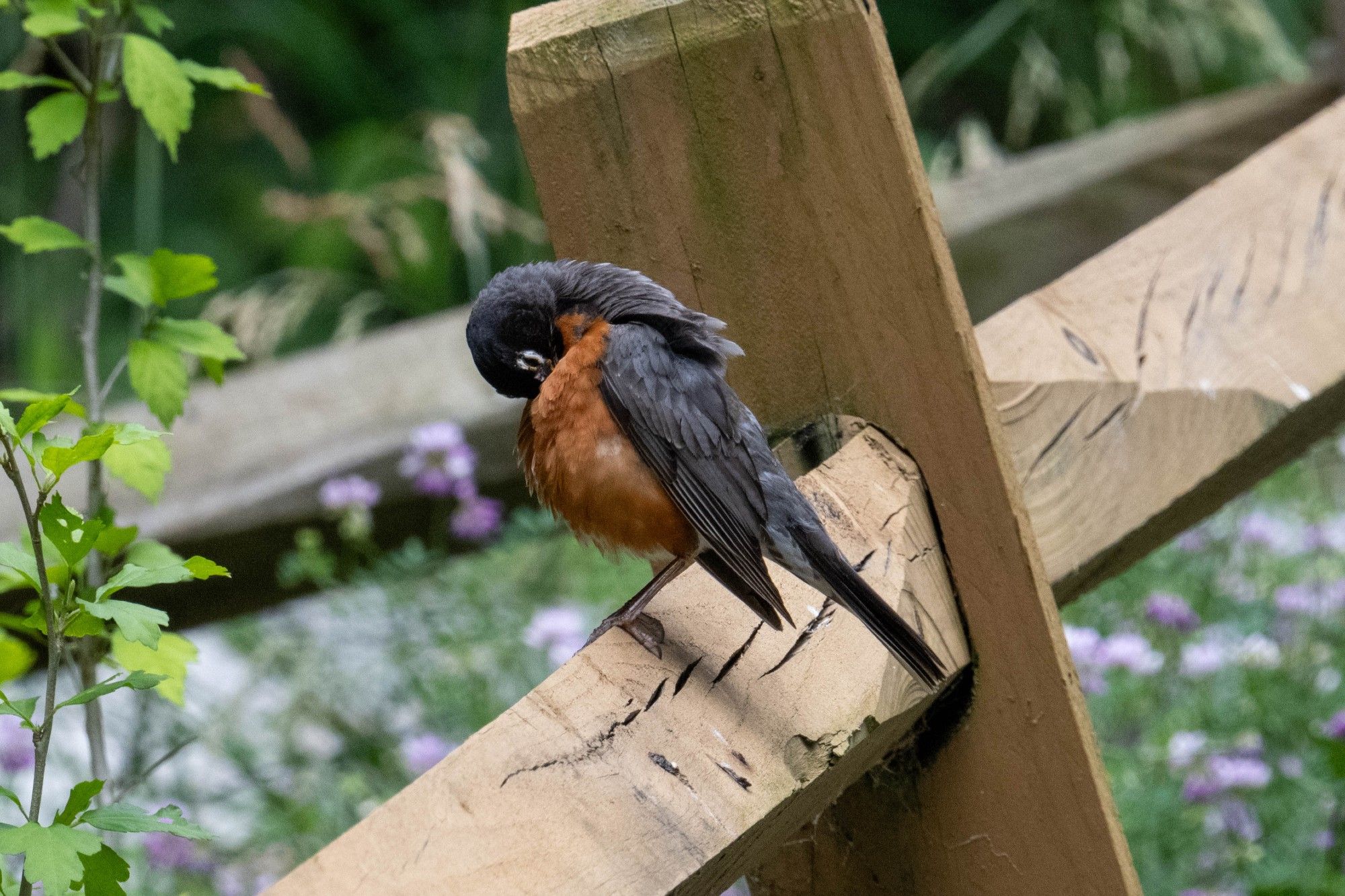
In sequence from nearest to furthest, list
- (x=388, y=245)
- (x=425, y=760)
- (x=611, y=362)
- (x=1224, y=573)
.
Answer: (x=611, y=362) → (x=425, y=760) → (x=1224, y=573) → (x=388, y=245)

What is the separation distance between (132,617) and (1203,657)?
86.0 inches

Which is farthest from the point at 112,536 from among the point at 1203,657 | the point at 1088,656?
the point at 1203,657

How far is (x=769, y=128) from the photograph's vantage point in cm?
114

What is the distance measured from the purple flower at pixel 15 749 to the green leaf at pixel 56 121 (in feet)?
4.52

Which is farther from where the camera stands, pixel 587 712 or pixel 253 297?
pixel 253 297

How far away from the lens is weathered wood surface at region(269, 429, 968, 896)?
74cm

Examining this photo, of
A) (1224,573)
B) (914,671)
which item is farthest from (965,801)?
(1224,573)

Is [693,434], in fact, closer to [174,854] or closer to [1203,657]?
[174,854]

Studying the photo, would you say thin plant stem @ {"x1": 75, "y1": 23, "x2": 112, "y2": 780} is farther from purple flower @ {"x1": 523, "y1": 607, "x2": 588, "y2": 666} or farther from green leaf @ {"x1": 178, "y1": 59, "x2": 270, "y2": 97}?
purple flower @ {"x1": 523, "y1": 607, "x2": 588, "y2": 666}

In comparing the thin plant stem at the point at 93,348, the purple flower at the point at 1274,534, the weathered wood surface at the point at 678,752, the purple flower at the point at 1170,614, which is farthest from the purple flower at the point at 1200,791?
the thin plant stem at the point at 93,348

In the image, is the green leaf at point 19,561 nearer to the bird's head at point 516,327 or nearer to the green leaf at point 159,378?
the green leaf at point 159,378

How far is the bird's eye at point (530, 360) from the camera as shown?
1.44 meters

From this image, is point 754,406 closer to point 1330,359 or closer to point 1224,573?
point 1330,359

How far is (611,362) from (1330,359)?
792 mm
